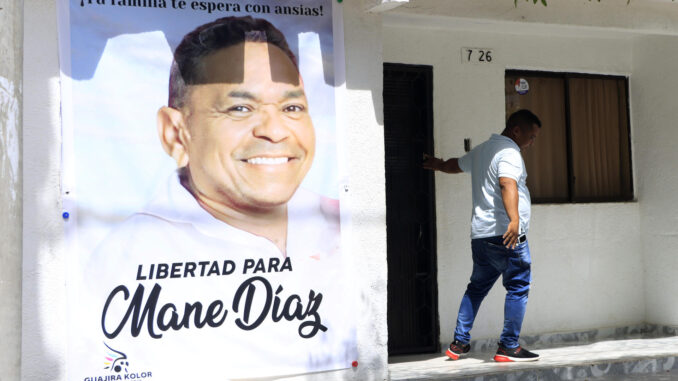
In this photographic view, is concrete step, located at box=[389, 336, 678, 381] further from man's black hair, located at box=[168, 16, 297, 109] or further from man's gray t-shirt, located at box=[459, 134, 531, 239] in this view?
man's black hair, located at box=[168, 16, 297, 109]

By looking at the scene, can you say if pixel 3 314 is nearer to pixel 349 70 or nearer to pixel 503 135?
pixel 349 70

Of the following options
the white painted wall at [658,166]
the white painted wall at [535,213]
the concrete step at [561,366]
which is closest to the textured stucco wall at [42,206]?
the concrete step at [561,366]

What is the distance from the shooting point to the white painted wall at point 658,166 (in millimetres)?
8664

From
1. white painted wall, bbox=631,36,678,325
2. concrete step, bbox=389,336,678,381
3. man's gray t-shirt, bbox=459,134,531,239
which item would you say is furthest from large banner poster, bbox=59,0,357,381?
white painted wall, bbox=631,36,678,325

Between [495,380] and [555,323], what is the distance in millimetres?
1979

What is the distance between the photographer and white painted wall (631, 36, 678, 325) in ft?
28.4

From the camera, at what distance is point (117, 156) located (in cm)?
566

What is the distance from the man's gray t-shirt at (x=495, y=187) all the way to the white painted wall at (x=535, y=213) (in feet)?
2.72

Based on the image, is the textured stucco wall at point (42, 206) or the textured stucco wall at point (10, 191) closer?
the textured stucco wall at point (10, 191)

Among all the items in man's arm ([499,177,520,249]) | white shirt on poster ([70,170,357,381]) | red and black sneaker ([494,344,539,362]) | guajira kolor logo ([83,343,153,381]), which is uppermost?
man's arm ([499,177,520,249])

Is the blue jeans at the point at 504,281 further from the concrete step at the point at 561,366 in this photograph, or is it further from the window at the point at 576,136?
the window at the point at 576,136

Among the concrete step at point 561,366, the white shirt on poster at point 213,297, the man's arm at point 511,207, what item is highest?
the man's arm at point 511,207

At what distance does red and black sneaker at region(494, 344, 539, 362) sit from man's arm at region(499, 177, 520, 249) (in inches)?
33.5

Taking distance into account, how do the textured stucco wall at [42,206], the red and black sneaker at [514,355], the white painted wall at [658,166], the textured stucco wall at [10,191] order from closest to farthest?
1. the textured stucco wall at [10,191]
2. the textured stucco wall at [42,206]
3. the red and black sneaker at [514,355]
4. the white painted wall at [658,166]
